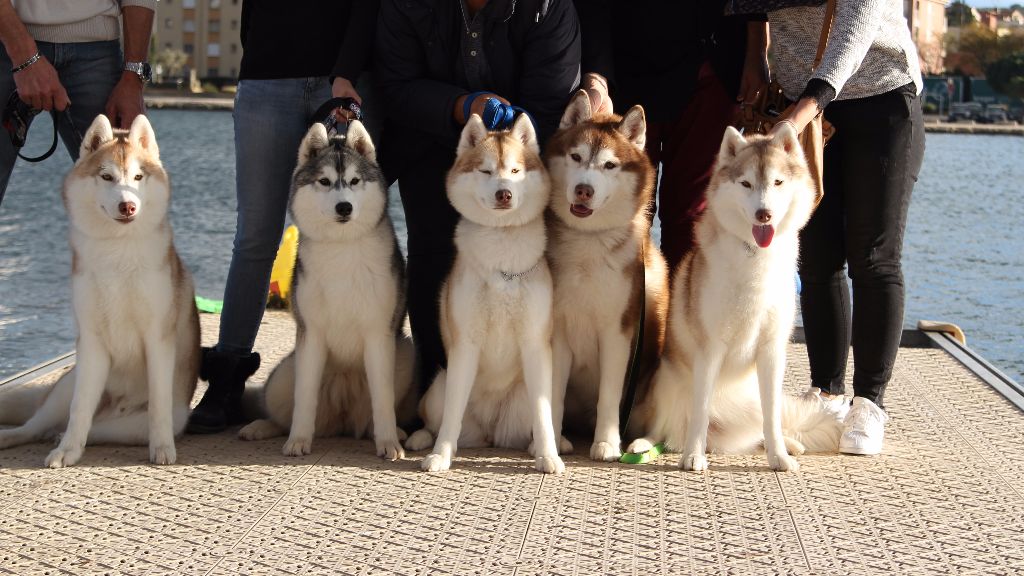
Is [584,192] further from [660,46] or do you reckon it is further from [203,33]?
[203,33]

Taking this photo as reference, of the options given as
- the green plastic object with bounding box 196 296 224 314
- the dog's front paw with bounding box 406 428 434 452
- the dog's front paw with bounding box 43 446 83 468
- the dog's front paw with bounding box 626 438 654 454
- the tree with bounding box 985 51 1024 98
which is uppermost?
the tree with bounding box 985 51 1024 98

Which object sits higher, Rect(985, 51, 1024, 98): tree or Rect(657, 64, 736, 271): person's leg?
Rect(985, 51, 1024, 98): tree

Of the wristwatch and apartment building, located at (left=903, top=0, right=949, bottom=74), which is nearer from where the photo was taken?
the wristwatch

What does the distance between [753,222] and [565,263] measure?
2.54 ft

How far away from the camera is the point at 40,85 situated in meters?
Answer: 4.22

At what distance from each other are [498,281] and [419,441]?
0.77 metres

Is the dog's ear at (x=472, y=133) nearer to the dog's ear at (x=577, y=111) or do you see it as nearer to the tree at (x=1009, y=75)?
the dog's ear at (x=577, y=111)

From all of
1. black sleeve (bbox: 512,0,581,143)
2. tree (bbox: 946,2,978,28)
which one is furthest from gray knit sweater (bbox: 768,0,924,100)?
tree (bbox: 946,2,978,28)

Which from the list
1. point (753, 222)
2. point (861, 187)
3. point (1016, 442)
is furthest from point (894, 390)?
point (753, 222)

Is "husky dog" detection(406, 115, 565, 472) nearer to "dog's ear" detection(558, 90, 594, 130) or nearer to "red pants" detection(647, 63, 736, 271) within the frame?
"dog's ear" detection(558, 90, 594, 130)

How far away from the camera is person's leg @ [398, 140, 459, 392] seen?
4.82 metres

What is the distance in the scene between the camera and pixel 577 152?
415 cm

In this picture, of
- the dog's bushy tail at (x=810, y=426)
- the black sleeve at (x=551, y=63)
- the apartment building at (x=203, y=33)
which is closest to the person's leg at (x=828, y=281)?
the dog's bushy tail at (x=810, y=426)

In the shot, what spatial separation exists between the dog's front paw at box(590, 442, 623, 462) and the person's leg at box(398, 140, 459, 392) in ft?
2.78
